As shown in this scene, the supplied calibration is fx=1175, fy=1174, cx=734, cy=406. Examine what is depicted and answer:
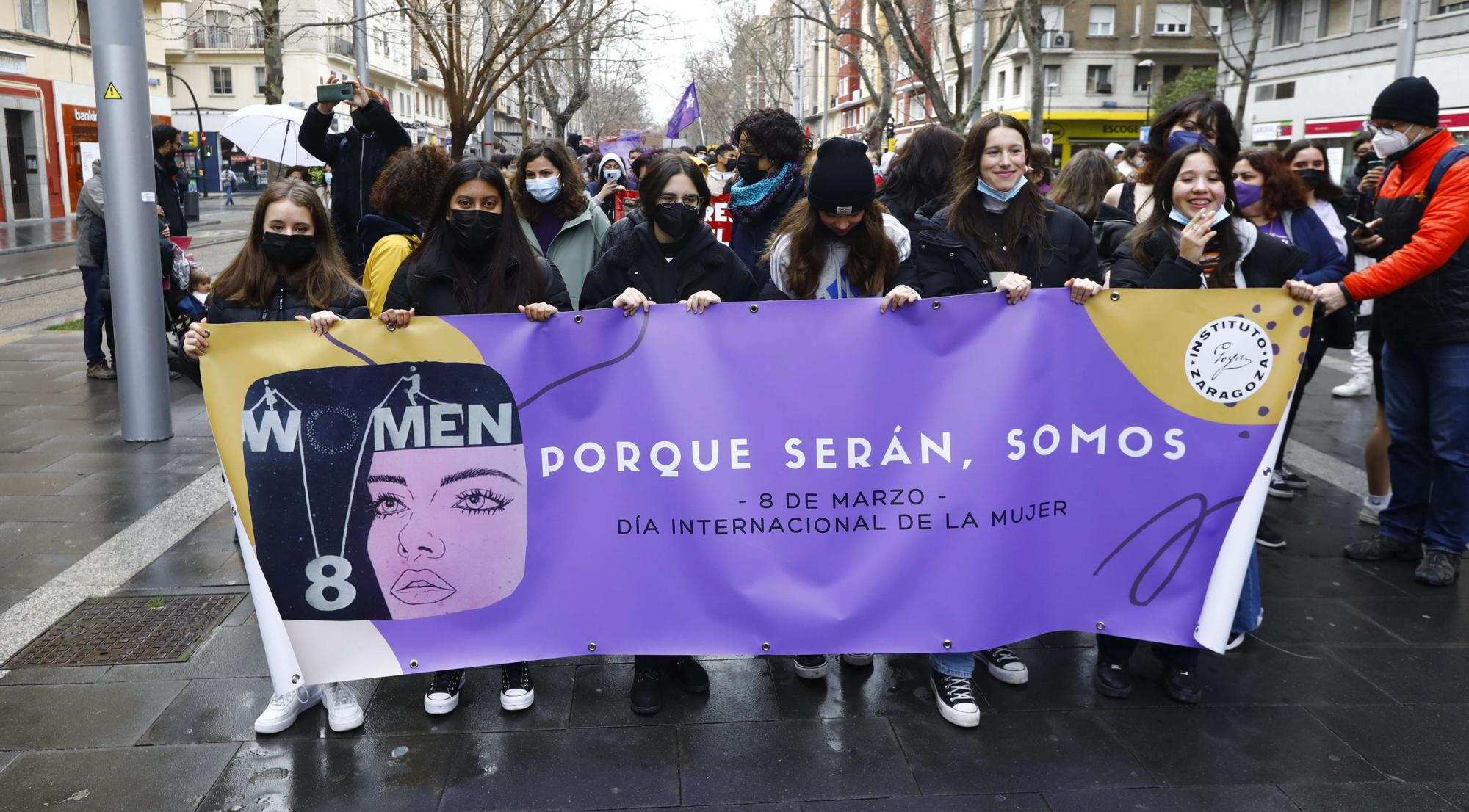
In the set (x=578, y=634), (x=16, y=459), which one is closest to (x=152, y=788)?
(x=578, y=634)

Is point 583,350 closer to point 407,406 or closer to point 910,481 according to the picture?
point 407,406

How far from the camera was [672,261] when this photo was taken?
13.1 ft

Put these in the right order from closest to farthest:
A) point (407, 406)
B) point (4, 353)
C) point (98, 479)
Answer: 1. point (407, 406)
2. point (98, 479)
3. point (4, 353)

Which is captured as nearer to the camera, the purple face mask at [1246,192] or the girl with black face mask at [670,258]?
the girl with black face mask at [670,258]

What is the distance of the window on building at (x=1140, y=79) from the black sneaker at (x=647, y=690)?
5194 centimetres

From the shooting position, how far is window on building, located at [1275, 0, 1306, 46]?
3466 cm

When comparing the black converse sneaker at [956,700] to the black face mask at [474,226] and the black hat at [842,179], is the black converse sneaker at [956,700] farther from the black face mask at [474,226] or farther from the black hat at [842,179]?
the black face mask at [474,226]

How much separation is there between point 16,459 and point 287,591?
180 inches

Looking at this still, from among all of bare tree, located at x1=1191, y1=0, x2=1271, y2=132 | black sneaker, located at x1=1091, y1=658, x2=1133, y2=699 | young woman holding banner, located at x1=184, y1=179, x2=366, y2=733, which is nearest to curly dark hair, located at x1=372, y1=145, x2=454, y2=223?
young woman holding banner, located at x1=184, y1=179, x2=366, y2=733

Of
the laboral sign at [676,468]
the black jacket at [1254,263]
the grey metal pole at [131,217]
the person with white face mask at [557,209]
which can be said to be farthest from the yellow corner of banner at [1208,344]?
the grey metal pole at [131,217]

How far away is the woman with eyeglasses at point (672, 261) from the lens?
3.93 m

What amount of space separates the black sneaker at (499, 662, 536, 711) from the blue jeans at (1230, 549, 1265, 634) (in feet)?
7.98

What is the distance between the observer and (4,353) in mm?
11141

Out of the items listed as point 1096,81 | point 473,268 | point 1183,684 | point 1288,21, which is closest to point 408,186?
point 473,268
